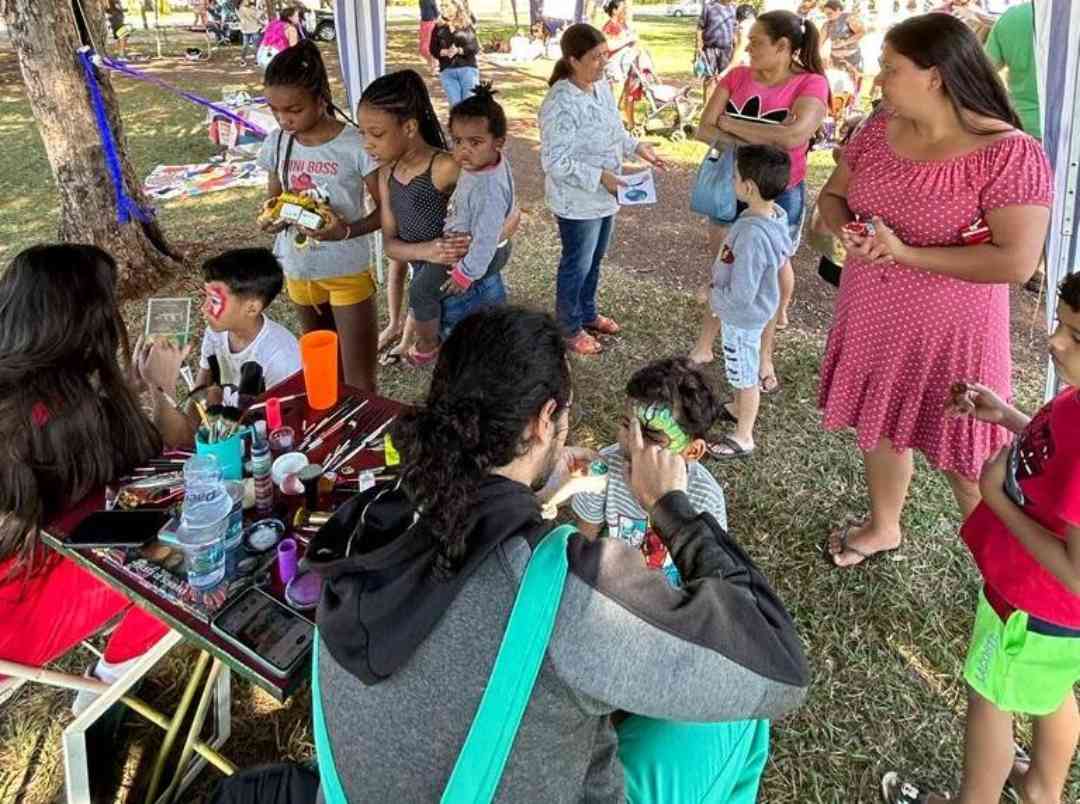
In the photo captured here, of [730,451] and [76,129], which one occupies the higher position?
[76,129]

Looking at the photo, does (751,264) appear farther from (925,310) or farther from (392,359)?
(392,359)

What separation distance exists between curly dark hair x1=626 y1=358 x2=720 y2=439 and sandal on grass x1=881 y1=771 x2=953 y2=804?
1.11 metres

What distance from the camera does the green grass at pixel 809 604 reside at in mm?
2160

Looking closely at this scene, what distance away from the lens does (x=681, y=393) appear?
187cm

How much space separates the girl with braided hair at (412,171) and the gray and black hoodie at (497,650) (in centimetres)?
216

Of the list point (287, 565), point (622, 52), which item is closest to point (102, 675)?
point (287, 565)

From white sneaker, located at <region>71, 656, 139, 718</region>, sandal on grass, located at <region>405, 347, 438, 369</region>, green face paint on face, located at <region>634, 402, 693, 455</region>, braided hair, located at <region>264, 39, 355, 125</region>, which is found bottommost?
sandal on grass, located at <region>405, 347, 438, 369</region>

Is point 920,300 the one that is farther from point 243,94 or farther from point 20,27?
point 243,94

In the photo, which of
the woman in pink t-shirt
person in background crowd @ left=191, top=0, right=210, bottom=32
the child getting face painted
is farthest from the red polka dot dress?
person in background crowd @ left=191, top=0, right=210, bottom=32

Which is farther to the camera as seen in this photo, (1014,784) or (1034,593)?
(1014,784)

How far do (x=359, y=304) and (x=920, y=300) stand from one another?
212cm

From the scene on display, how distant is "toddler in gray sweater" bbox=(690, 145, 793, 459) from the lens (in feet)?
10.5

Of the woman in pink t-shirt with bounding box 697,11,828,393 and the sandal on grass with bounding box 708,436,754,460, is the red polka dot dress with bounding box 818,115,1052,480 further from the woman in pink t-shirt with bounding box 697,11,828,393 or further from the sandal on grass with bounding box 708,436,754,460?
the woman in pink t-shirt with bounding box 697,11,828,393

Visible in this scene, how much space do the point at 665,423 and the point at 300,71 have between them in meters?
2.04
